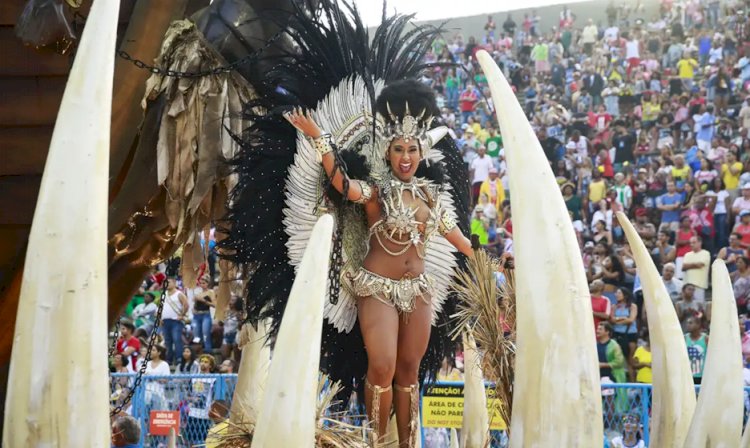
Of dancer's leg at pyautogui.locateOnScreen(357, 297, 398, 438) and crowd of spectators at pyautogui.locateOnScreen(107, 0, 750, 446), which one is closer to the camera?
dancer's leg at pyautogui.locateOnScreen(357, 297, 398, 438)

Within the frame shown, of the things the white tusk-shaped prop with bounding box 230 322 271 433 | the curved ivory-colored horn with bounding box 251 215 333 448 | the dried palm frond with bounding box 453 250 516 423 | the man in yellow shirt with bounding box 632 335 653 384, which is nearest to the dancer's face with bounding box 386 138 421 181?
the white tusk-shaped prop with bounding box 230 322 271 433

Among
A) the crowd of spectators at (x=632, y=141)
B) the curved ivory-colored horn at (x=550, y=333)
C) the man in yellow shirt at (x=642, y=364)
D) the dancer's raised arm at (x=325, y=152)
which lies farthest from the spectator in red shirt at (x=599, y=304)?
the curved ivory-colored horn at (x=550, y=333)

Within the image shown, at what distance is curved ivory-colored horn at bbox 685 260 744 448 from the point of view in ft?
6.24

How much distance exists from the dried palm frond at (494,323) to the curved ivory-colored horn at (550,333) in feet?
1.66

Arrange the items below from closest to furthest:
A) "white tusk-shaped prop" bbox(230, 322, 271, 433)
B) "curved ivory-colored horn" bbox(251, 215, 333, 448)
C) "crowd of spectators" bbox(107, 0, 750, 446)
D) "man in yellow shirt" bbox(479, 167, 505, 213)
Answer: "curved ivory-colored horn" bbox(251, 215, 333, 448) < "white tusk-shaped prop" bbox(230, 322, 271, 433) < "crowd of spectators" bbox(107, 0, 750, 446) < "man in yellow shirt" bbox(479, 167, 505, 213)

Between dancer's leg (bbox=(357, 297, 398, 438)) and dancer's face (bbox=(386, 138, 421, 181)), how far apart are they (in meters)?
0.49

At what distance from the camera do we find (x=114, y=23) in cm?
196

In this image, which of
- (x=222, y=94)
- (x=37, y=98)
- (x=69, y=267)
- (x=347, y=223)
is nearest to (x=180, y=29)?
(x=222, y=94)

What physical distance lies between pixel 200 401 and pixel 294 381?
5.05 meters

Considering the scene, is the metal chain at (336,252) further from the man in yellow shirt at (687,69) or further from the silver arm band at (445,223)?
the man in yellow shirt at (687,69)

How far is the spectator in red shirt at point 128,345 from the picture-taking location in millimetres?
9297

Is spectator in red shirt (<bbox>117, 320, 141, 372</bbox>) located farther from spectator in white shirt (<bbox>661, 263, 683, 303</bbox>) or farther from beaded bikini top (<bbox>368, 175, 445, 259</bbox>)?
beaded bikini top (<bbox>368, 175, 445, 259</bbox>)

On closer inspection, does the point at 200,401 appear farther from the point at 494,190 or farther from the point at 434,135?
the point at 494,190

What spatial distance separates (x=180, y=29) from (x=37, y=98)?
61 centimetres
